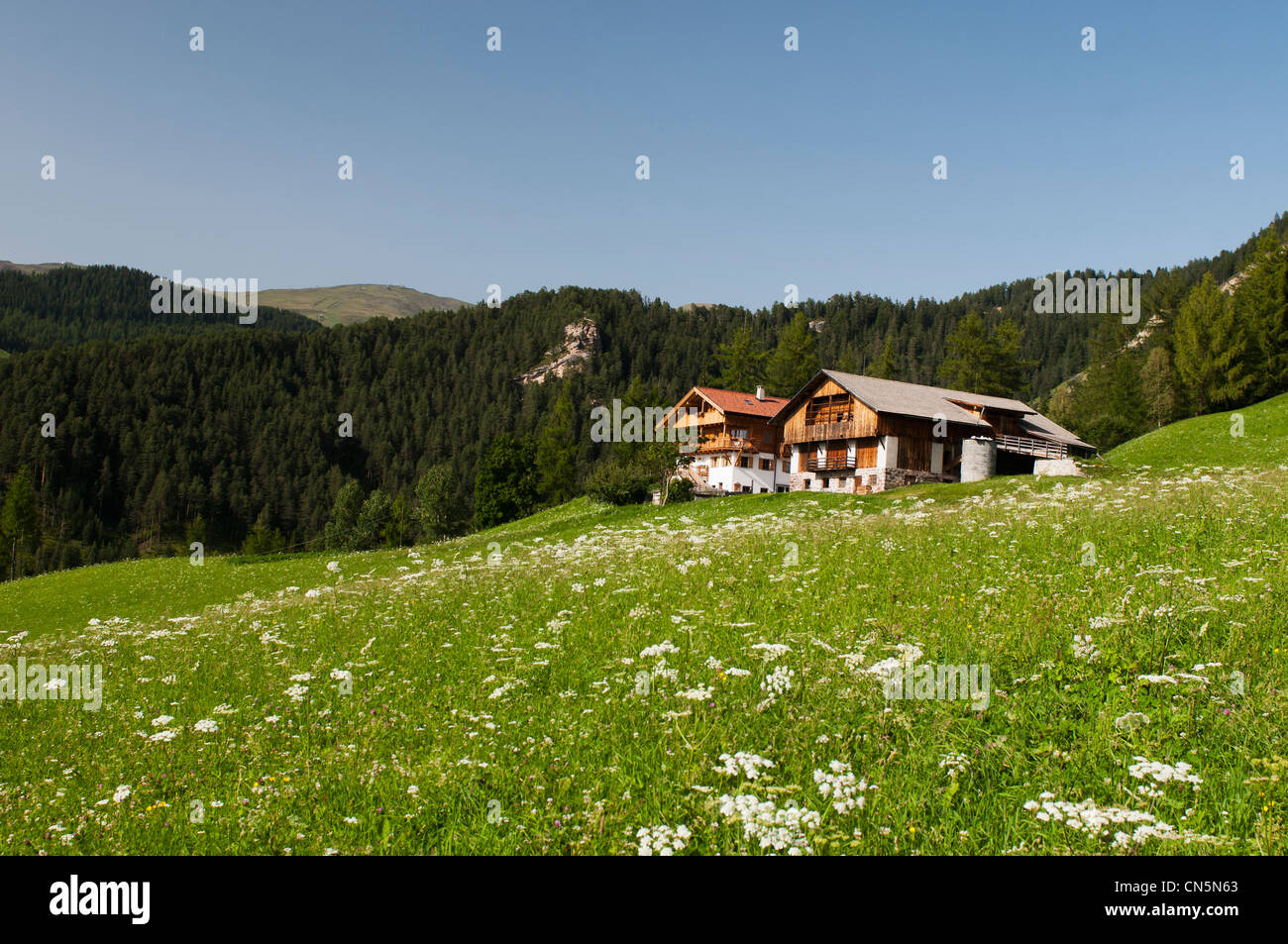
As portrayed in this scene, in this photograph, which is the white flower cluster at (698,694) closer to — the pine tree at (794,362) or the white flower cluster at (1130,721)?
the white flower cluster at (1130,721)

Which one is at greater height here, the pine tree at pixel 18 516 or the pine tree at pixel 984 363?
the pine tree at pixel 984 363

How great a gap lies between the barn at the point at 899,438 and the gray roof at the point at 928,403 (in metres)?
0.10

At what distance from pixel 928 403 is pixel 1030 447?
887 centimetres

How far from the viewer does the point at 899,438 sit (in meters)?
57.8

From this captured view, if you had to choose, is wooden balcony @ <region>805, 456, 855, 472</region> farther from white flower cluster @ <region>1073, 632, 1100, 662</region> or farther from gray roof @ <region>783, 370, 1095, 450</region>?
white flower cluster @ <region>1073, 632, 1100, 662</region>

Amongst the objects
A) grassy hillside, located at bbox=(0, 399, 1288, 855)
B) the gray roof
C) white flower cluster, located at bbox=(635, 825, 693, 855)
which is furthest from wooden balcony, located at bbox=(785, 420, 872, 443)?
white flower cluster, located at bbox=(635, 825, 693, 855)

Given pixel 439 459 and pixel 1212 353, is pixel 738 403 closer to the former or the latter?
pixel 1212 353

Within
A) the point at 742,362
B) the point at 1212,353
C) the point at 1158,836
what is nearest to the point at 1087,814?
the point at 1158,836

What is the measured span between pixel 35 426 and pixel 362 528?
115450 mm

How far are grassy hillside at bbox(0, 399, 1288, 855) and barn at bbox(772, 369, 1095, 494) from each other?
41.4 metres

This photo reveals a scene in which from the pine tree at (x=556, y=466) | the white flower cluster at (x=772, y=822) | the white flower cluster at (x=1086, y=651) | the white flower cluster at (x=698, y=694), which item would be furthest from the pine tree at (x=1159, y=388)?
the white flower cluster at (x=772, y=822)

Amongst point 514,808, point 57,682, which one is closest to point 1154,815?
point 514,808

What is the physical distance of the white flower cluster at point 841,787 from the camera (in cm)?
604

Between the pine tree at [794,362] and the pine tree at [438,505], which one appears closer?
the pine tree at [794,362]
